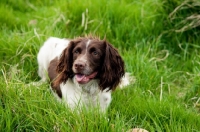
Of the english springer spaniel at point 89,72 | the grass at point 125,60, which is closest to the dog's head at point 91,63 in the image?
the english springer spaniel at point 89,72

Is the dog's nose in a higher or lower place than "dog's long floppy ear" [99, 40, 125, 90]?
higher

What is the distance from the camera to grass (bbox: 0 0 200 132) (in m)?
3.37

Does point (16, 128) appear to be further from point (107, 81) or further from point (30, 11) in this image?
point (30, 11)

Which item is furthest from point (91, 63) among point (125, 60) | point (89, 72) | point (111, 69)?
point (125, 60)

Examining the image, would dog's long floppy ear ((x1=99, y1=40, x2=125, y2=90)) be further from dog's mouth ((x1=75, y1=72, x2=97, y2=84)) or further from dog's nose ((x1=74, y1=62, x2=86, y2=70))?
dog's nose ((x1=74, y1=62, x2=86, y2=70))

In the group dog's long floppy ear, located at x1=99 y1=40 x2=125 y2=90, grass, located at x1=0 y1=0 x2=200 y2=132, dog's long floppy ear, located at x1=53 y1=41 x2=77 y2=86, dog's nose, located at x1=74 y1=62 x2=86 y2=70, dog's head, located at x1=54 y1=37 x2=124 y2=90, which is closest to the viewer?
grass, located at x1=0 y1=0 x2=200 y2=132

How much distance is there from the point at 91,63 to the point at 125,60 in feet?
4.07

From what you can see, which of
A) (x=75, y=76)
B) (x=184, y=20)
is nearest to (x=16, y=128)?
(x=75, y=76)

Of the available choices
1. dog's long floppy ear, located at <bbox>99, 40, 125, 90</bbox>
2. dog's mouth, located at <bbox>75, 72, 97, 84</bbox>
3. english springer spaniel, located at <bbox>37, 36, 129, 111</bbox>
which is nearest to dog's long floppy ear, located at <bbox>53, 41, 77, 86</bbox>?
english springer spaniel, located at <bbox>37, 36, 129, 111</bbox>

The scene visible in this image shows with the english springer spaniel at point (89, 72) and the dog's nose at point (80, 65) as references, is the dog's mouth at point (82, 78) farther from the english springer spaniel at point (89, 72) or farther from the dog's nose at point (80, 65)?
the dog's nose at point (80, 65)

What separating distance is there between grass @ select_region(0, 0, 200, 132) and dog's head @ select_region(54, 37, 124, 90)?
0.87 feet

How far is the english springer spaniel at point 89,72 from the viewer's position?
3799 millimetres

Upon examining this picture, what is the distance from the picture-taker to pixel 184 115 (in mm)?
3791

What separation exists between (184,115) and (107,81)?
755 mm
